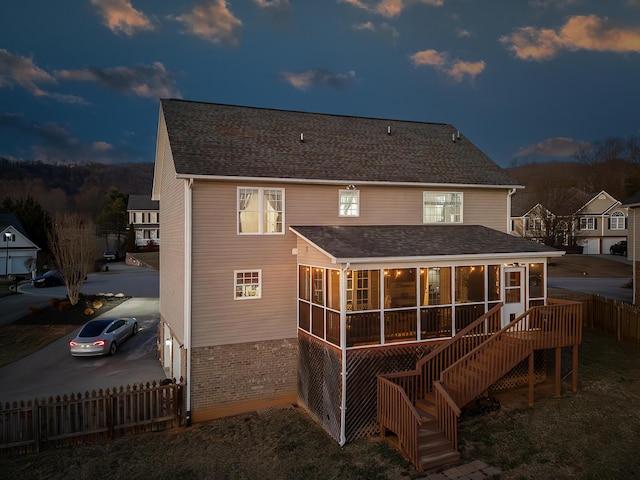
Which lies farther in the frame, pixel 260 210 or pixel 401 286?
pixel 260 210

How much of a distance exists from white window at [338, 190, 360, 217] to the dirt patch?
54.4ft

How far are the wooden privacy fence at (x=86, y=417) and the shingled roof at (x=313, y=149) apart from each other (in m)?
6.77

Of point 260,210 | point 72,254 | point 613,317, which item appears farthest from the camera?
point 72,254

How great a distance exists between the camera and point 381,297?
12.2 meters

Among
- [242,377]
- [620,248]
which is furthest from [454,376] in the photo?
[620,248]

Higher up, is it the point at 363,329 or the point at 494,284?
the point at 494,284

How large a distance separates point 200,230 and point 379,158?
754 cm

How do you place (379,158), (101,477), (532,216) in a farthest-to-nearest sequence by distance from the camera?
1. (532,216)
2. (379,158)
3. (101,477)

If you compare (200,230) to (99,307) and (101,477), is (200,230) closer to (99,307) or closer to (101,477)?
(101,477)

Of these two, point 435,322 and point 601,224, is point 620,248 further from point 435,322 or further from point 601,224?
point 435,322

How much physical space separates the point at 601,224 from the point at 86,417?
60.9 metres

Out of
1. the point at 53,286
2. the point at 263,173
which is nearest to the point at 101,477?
the point at 263,173

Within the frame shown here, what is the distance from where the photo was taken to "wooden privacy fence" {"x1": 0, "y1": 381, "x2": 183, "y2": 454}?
11523 millimetres

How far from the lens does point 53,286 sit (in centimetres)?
Result: 3994
